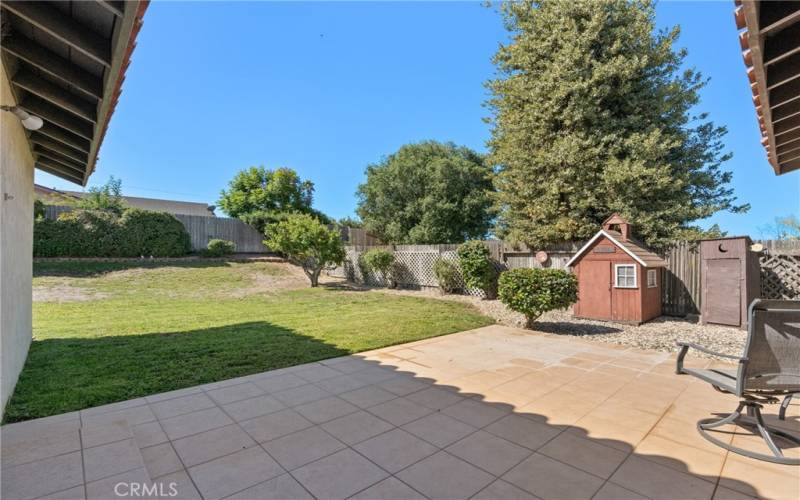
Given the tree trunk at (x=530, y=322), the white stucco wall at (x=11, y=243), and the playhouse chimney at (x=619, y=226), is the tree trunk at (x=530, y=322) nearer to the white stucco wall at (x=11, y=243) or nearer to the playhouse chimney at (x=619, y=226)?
the playhouse chimney at (x=619, y=226)

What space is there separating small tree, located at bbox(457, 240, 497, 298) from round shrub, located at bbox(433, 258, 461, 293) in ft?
2.11

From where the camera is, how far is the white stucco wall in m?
2.79

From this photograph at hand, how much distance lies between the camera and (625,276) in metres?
7.25

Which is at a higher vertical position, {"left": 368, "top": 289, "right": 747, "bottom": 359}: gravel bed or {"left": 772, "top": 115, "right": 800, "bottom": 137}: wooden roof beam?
{"left": 772, "top": 115, "right": 800, "bottom": 137}: wooden roof beam

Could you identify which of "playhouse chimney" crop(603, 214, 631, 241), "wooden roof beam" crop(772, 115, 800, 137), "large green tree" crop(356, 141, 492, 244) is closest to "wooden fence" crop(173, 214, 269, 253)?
"large green tree" crop(356, 141, 492, 244)

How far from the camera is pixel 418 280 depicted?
41.9ft

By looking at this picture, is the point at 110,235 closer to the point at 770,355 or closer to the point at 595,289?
the point at 595,289

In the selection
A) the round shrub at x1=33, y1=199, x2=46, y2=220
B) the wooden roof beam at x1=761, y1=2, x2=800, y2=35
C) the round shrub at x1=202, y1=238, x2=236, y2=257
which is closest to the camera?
the wooden roof beam at x1=761, y1=2, x2=800, y2=35

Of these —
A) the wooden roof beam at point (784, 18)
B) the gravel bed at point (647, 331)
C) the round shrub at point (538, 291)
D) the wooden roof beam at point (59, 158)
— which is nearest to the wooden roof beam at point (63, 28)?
the wooden roof beam at point (59, 158)

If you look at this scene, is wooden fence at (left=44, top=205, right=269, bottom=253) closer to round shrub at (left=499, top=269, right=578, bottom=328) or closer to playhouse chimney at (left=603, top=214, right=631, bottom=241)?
round shrub at (left=499, top=269, right=578, bottom=328)

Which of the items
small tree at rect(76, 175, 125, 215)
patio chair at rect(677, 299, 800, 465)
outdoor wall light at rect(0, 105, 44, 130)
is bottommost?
patio chair at rect(677, 299, 800, 465)

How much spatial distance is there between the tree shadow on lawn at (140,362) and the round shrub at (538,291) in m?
3.46

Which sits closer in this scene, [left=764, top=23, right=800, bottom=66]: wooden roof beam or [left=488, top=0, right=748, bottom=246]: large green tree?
[left=764, top=23, right=800, bottom=66]: wooden roof beam

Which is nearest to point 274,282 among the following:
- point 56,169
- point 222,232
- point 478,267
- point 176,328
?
point 222,232
